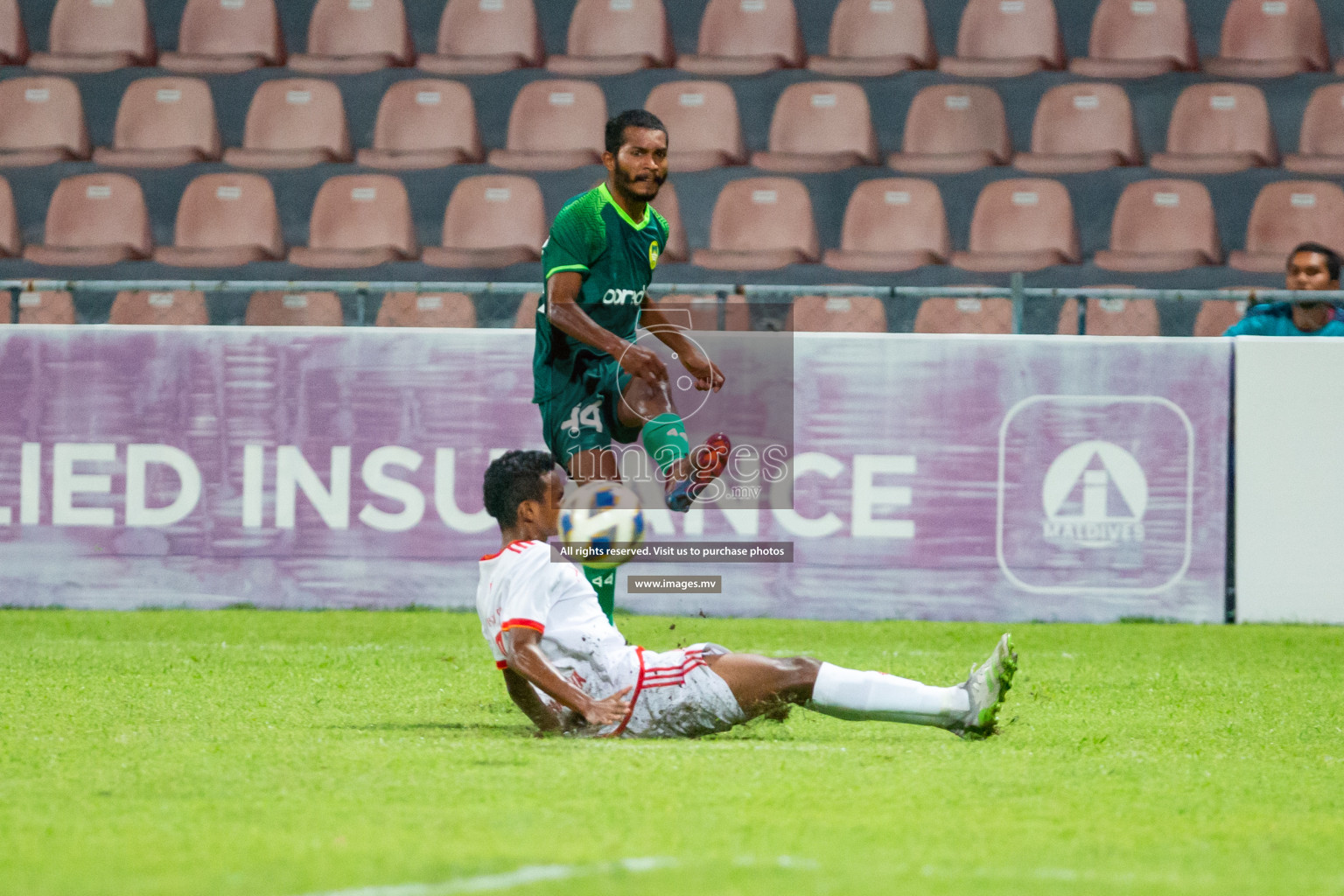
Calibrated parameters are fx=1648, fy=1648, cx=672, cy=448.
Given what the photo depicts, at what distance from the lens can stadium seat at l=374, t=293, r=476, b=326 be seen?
10.0 metres

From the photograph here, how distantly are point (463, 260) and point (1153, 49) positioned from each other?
5.64 metres

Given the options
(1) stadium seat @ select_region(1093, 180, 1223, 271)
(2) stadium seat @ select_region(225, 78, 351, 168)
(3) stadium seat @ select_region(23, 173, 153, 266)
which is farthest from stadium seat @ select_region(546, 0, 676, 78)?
(1) stadium seat @ select_region(1093, 180, 1223, 271)

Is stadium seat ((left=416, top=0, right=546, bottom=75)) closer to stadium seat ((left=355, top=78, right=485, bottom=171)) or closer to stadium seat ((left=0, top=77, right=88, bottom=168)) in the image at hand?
stadium seat ((left=355, top=78, right=485, bottom=171))

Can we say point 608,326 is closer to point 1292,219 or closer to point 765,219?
point 765,219

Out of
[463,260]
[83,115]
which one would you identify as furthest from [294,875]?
[83,115]

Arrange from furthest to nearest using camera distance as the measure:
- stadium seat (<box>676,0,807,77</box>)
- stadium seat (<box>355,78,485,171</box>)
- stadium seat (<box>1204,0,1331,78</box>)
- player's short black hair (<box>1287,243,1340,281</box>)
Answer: stadium seat (<box>676,0,807,77</box>), stadium seat (<box>1204,0,1331,78</box>), stadium seat (<box>355,78,485,171</box>), player's short black hair (<box>1287,243,1340,281</box>)

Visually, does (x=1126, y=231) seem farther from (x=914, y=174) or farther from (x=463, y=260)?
(x=463, y=260)

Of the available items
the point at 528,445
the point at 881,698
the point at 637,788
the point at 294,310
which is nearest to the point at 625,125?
the point at 881,698

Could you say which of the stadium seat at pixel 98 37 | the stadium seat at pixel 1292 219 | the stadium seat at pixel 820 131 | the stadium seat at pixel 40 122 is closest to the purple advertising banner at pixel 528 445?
the stadium seat at pixel 1292 219

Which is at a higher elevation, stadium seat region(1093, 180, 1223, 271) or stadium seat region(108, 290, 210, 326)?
stadium seat region(1093, 180, 1223, 271)

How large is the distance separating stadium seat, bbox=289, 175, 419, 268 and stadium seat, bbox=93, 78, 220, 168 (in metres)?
1.18

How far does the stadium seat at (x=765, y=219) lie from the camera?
11.7 m

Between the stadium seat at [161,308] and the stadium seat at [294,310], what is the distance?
0.96ft

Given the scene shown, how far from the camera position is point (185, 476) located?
8914mm
